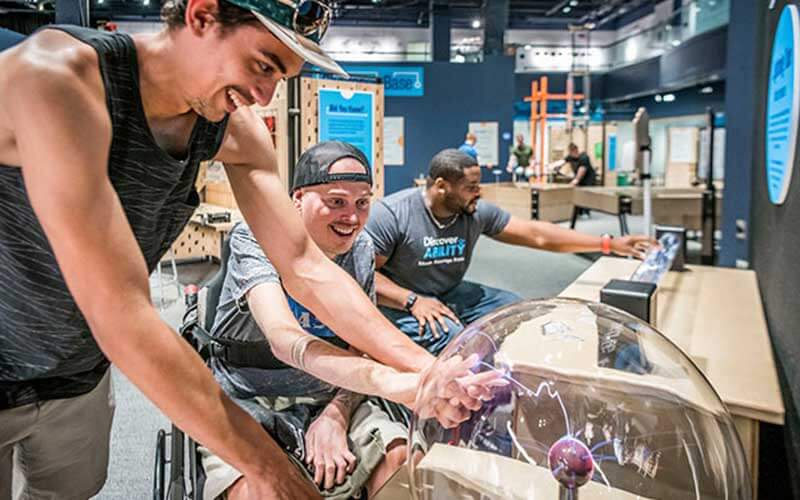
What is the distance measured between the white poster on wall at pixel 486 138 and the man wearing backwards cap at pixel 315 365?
35.6ft

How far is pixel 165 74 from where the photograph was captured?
1051 millimetres

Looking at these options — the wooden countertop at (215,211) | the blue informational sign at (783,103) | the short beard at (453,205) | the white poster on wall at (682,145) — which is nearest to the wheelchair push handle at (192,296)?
the short beard at (453,205)

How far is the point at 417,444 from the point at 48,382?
0.84m

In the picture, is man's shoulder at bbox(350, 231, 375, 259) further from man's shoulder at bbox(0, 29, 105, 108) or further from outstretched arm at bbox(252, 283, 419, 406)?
man's shoulder at bbox(0, 29, 105, 108)

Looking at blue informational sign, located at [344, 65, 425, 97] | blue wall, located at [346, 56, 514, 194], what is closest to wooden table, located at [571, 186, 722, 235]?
blue wall, located at [346, 56, 514, 194]

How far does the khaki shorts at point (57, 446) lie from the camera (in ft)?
4.63

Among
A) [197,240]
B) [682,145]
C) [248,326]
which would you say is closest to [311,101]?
[197,240]

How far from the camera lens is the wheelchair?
1460mm

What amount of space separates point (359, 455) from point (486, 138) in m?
11.5

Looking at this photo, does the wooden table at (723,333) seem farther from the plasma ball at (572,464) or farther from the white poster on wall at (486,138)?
the white poster on wall at (486,138)

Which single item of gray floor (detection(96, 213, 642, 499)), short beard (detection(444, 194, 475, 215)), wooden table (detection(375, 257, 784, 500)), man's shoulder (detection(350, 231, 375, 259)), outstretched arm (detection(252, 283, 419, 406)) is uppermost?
short beard (detection(444, 194, 475, 215))

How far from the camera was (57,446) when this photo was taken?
1.53 m

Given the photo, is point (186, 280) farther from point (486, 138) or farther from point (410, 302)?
point (486, 138)

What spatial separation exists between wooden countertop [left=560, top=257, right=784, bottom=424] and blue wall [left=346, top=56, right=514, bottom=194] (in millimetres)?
9226
